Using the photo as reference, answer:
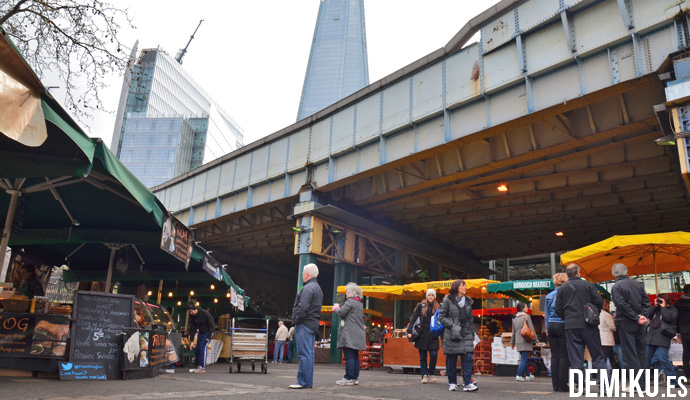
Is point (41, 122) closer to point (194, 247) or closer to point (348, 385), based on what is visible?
point (348, 385)

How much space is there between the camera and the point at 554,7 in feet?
47.9

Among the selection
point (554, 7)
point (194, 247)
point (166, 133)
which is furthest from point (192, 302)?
point (166, 133)

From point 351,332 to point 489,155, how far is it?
11.6 metres

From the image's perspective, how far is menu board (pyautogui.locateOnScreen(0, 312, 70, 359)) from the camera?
7578 millimetres

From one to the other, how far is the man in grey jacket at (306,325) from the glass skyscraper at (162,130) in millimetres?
103962

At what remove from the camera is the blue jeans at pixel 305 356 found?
7.43 m

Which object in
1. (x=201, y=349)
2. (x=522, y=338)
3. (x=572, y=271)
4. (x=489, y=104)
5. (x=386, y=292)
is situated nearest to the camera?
(x=572, y=271)

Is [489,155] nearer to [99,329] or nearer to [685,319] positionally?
[685,319]

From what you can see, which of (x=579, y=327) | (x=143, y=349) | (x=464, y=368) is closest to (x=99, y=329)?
(x=143, y=349)

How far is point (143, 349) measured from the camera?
8594mm

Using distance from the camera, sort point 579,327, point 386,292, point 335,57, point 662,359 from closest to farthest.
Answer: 1. point 579,327
2. point 662,359
3. point 386,292
4. point 335,57

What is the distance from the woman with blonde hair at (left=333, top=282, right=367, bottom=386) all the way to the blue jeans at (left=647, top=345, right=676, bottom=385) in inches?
208

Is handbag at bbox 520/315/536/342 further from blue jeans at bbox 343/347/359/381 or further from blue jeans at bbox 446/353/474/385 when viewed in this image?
blue jeans at bbox 343/347/359/381

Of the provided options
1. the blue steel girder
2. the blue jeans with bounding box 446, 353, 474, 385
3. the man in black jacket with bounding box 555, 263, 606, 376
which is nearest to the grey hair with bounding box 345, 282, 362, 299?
the blue jeans with bounding box 446, 353, 474, 385
